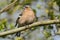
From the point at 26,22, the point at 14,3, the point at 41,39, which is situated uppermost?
the point at 14,3

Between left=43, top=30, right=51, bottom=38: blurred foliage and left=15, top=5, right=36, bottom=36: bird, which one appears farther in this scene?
left=15, top=5, right=36, bottom=36: bird

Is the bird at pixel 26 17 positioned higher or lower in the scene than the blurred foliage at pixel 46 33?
higher

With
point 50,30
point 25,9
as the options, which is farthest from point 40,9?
point 50,30

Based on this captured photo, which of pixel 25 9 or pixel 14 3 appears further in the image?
pixel 25 9

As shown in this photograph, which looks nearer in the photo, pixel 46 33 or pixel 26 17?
pixel 46 33

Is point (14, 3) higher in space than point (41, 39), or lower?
higher

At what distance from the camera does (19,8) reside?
5453mm

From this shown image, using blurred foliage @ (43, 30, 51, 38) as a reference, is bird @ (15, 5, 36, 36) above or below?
above

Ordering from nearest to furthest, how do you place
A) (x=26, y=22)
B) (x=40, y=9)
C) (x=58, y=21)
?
(x=58, y=21) < (x=26, y=22) < (x=40, y=9)

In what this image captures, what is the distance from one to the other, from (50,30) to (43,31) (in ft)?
0.49

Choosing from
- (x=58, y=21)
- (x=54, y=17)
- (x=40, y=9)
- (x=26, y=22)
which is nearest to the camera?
(x=58, y=21)

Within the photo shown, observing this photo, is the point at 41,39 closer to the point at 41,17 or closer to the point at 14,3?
the point at 41,17

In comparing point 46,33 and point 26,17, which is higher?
point 26,17

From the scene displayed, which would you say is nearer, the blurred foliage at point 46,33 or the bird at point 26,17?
the blurred foliage at point 46,33
